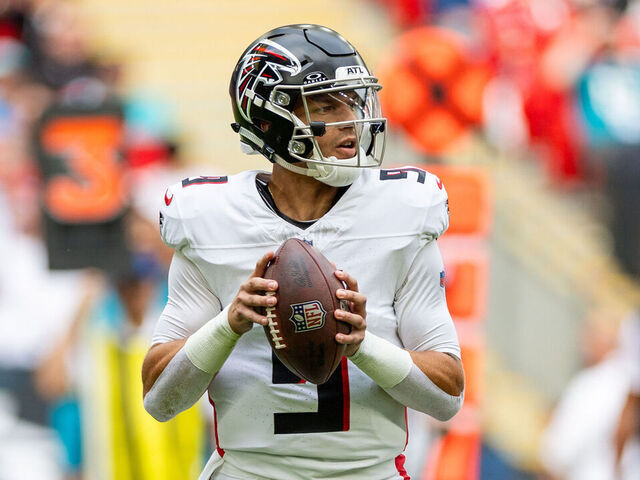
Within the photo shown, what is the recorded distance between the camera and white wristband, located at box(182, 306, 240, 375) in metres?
2.51

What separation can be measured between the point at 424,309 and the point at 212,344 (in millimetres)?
486

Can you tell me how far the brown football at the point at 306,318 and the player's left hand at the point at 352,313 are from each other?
0.05ft

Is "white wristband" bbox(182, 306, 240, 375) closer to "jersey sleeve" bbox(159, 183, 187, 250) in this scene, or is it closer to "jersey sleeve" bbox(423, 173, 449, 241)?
"jersey sleeve" bbox(159, 183, 187, 250)

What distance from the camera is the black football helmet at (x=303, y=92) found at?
2.64 m

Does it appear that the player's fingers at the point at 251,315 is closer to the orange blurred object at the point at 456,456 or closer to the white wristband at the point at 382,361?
the white wristband at the point at 382,361

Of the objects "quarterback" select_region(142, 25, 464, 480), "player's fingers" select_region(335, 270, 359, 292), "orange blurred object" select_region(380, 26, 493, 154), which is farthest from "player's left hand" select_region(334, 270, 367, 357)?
"orange blurred object" select_region(380, 26, 493, 154)

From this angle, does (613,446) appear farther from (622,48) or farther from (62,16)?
(62,16)

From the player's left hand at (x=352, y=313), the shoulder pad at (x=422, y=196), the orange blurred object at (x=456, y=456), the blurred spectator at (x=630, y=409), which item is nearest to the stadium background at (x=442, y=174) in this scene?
the orange blurred object at (x=456, y=456)

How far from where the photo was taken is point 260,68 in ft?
8.89

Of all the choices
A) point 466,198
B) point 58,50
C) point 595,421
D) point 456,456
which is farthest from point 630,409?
point 58,50

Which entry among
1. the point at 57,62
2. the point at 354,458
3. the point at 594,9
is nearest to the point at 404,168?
the point at 354,458

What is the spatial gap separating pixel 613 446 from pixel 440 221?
3403 millimetres

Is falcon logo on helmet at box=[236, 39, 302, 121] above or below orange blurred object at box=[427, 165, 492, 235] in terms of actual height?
above

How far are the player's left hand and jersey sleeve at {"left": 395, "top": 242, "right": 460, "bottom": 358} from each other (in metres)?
0.23
